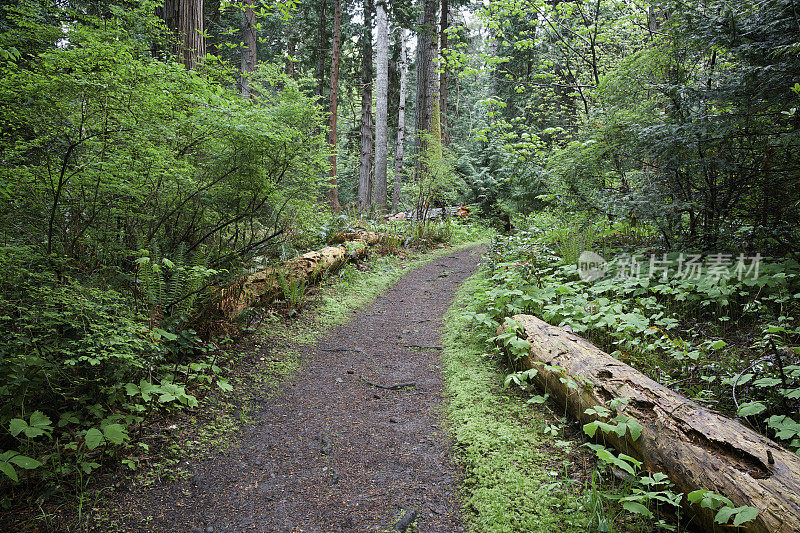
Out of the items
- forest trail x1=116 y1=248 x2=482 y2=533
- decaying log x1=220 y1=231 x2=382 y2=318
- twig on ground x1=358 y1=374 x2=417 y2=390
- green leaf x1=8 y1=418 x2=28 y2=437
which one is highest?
decaying log x1=220 y1=231 x2=382 y2=318

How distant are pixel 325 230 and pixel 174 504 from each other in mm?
6695

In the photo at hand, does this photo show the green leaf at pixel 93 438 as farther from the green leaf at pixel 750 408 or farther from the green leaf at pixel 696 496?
the green leaf at pixel 750 408

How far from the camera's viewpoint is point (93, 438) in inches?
96.8

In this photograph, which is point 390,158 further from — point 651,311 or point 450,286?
point 651,311

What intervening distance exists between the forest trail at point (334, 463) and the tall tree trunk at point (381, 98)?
9789 millimetres

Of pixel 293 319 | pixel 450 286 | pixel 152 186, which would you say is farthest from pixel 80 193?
pixel 450 286

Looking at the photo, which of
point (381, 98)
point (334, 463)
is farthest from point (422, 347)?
point (381, 98)

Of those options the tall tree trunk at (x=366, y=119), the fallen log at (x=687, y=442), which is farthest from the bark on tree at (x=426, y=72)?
the fallen log at (x=687, y=442)

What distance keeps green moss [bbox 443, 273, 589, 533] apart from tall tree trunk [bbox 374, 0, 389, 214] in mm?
10370

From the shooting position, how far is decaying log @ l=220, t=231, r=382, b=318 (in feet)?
15.3

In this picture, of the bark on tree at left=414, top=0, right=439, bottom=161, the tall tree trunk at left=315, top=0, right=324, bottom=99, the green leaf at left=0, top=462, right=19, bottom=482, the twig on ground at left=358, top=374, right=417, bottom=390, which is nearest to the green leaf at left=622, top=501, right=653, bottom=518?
the twig on ground at left=358, top=374, right=417, bottom=390

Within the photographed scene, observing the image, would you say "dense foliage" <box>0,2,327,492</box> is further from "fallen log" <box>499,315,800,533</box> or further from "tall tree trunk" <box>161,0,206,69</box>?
"fallen log" <box>499,315,800,533</box>

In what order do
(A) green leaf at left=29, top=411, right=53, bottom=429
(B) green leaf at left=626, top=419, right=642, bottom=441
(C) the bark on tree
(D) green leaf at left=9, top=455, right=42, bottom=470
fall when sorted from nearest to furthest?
(D) green leaf at left=9, top=455, right=42, bottom=470 → (A) green leaf at left=29, top=411, right=53, bottom=429 → (B) green leaf at left=626, top=419, right=642, bottom=441 → (C) the bark on tree

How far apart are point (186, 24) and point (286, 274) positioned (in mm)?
4299
